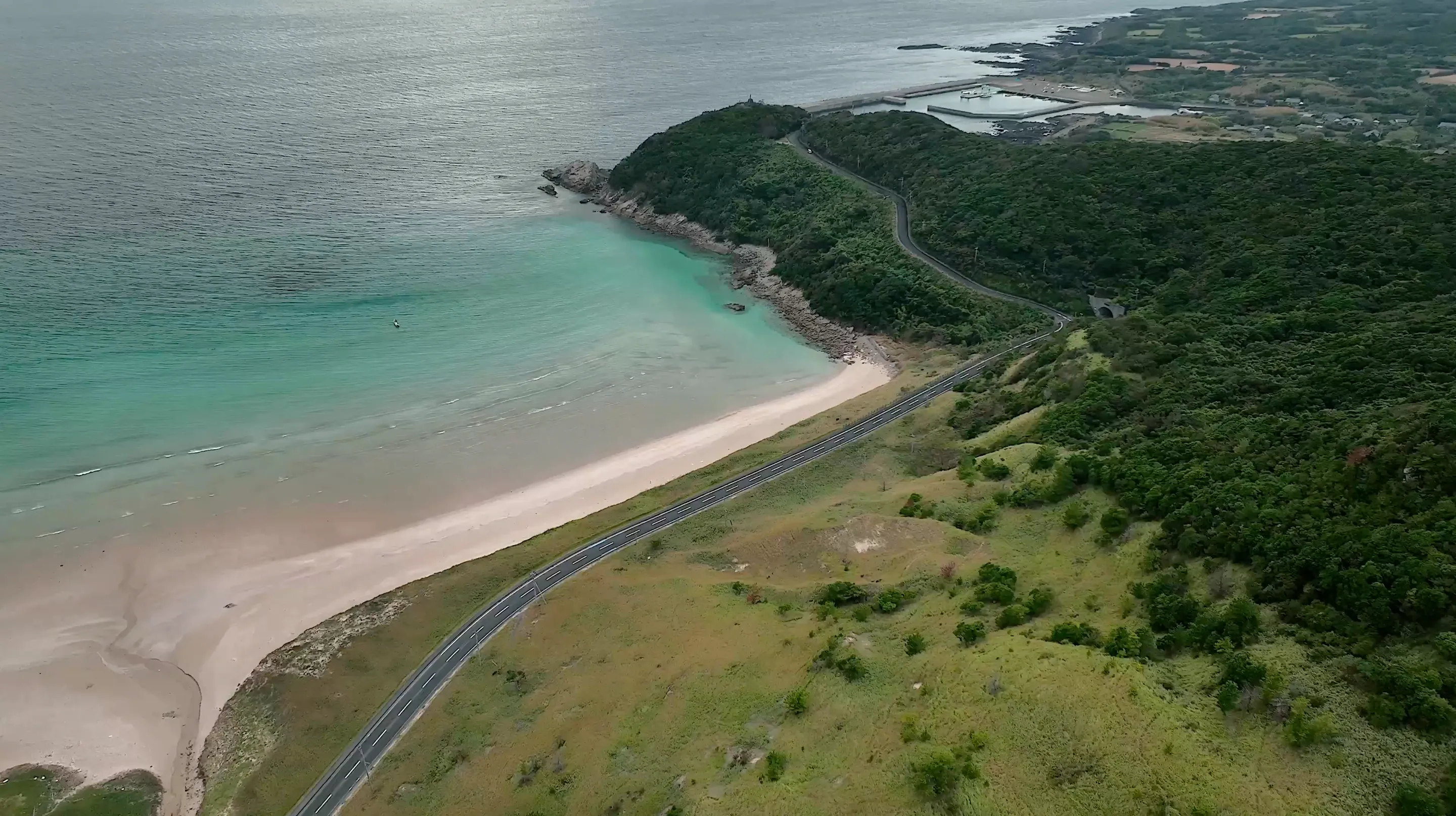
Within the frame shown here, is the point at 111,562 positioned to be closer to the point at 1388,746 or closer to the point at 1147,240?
the point at 1388,746

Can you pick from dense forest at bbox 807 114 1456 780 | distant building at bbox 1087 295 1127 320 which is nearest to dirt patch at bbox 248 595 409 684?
dense forest at bbox 807 114 1456 780

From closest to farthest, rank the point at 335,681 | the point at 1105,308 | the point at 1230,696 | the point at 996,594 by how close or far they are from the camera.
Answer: the point at 1230,696, the point at 996,594, the point at 335,681, the point at 1105,308

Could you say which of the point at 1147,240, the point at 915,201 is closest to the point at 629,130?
the point at 915,201

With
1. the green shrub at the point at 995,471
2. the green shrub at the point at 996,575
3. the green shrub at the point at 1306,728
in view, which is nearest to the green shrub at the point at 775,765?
the green shrub at the point at 996,575

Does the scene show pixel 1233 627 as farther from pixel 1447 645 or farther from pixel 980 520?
pixel 980 520

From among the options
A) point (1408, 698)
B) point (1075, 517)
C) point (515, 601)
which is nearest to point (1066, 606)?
point (1075, 517)
